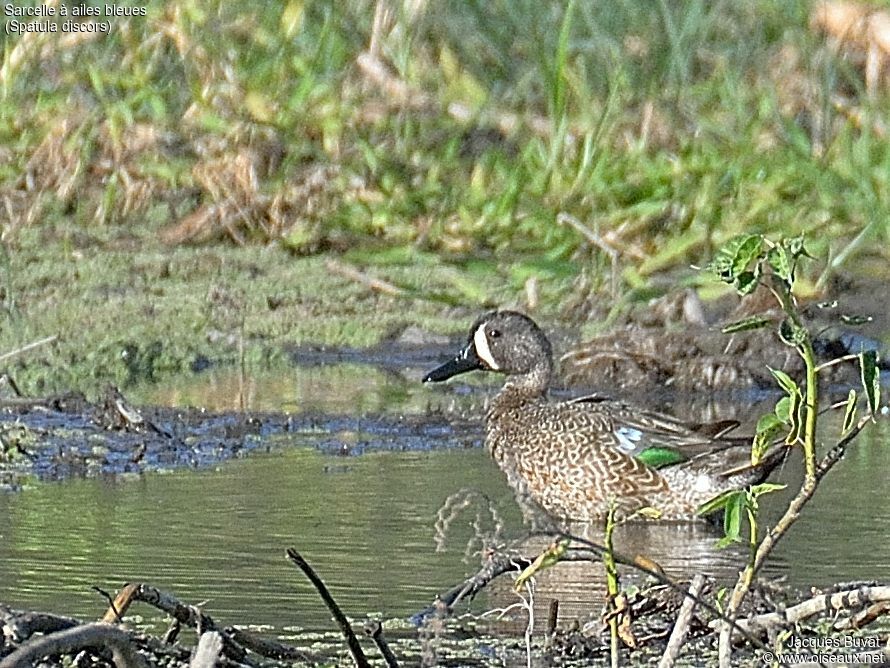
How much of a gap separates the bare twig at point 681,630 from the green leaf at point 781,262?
526 mm

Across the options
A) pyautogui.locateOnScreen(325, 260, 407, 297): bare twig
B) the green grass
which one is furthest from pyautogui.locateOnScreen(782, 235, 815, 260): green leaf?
pyautogui.locateOnScreen(325, 260, 407, 297): bare twig

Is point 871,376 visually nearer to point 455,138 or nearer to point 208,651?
point 208,651

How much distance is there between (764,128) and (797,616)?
26.9 ft

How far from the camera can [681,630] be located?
12.7 feet

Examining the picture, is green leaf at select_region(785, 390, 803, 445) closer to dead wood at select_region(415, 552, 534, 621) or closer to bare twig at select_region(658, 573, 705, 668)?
bare twig at select_region(658, 573, 705, 668)

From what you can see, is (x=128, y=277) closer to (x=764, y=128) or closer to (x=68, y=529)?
(x=764, y=128)

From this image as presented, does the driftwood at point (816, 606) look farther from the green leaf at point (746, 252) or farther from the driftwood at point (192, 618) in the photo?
the driftwood at point (192, 618)

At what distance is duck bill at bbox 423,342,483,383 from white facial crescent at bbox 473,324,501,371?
2 cm

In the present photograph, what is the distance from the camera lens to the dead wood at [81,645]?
339cm

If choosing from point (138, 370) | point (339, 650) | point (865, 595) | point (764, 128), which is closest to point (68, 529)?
point (339, 650)

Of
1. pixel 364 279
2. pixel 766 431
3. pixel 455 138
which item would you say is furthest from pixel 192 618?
pixel 455 138

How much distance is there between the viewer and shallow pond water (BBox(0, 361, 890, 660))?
5.49 meters

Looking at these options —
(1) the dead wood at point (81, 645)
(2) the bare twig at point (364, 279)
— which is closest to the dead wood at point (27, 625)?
(1) the dead wood at point (81, 645)

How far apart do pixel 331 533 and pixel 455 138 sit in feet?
19.7
